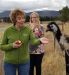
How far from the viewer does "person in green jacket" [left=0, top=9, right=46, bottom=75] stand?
5855 mm

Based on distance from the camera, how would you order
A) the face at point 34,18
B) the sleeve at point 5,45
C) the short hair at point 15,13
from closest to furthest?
the sleeve at point 5,45
the short hair at point 15,13
the face at point 34,18

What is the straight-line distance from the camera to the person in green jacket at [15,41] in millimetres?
5855

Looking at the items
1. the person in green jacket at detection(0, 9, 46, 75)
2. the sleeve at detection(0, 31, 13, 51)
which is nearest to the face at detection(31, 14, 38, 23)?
the person in green jacket at detection(0, 9, 46, 75)

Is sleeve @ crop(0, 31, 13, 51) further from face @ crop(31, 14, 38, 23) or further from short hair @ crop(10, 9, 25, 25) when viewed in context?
face @ crop(31, 14, 38, 23)

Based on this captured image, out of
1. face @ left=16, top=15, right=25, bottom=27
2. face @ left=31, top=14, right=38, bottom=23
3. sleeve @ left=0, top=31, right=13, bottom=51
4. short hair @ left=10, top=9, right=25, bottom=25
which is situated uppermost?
short hair @ left=10, top=9, right=25, bottom=25

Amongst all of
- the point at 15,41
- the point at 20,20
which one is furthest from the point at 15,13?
the point at 15,41

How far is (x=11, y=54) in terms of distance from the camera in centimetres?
588

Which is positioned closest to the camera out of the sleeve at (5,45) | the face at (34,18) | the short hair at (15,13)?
the sleeve at (5,45)

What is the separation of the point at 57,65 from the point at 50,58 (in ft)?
3.50

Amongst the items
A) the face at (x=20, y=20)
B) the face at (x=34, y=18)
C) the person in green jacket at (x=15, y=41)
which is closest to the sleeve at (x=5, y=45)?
the person in green jacket at (x=15, y=41)

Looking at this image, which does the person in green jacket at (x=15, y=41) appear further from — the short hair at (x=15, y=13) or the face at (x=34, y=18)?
the face at (x=34, y=18)

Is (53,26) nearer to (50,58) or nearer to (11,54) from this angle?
(50,58)

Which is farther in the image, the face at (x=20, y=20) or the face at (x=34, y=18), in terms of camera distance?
the face at (x=34, y=18)

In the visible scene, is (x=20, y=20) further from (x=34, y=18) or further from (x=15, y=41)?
(x=34, y=18)
